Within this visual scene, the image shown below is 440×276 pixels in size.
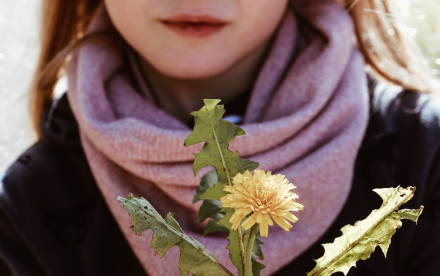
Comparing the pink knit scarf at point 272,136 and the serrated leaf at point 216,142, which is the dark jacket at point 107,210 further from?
the serrated leaf at point 216,142

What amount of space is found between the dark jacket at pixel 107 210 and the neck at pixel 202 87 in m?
0.17

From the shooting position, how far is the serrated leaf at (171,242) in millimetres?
179

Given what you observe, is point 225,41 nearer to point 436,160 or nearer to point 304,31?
point 304,31

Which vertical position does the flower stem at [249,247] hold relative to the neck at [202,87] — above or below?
above

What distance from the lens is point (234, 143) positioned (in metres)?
0.60

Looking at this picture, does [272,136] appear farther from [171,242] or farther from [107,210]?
[171,242]

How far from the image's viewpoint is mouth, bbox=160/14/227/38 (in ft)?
2.13

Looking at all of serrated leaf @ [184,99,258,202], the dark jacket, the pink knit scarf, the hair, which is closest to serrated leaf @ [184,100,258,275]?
serrated leaf @ [184,99,258,202]

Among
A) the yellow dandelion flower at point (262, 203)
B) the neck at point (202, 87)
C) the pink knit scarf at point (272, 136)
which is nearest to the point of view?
the yellow dandelion flower at point (262, 203)

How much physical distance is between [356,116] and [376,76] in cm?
22

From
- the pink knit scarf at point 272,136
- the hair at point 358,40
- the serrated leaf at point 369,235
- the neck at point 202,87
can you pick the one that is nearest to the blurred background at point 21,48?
the hair at point 358,40

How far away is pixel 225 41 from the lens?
26.1 inches

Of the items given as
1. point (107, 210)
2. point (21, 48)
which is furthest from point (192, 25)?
point (21, 48)

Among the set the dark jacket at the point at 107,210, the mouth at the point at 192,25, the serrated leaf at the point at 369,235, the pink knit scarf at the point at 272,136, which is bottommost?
the dark jacket at the point at 107,210
